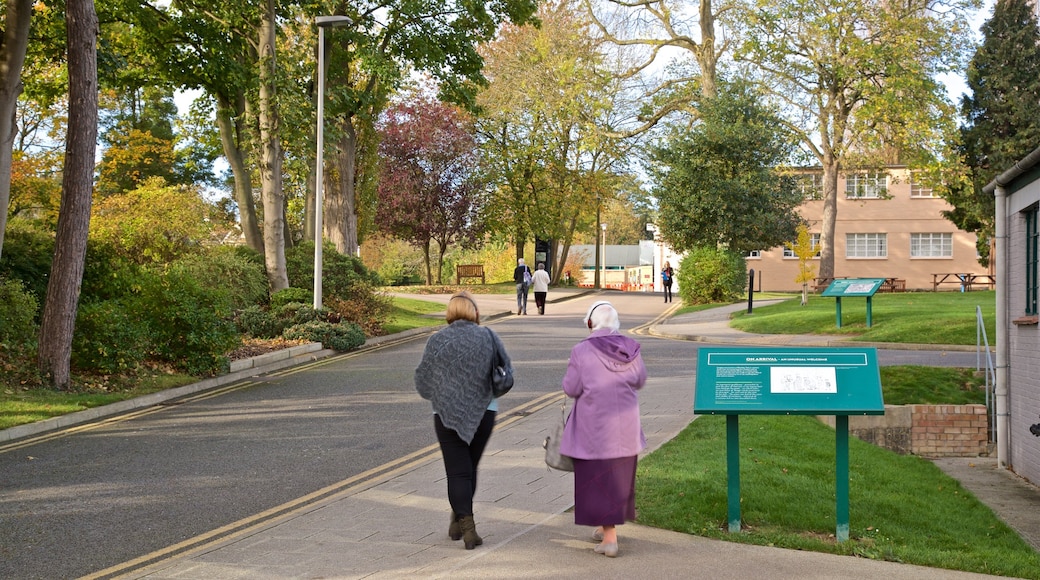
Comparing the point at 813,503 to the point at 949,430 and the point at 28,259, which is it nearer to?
the point at 949,430

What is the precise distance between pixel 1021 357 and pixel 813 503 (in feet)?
21.8

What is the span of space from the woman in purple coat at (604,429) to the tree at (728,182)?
92.4 feet

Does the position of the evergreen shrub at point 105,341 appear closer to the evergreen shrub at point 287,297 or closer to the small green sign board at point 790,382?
the evergreen shrub at point 287,297

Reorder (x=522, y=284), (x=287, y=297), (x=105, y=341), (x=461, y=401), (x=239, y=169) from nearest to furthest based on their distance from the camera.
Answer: (x=461, y=401) → (x=105, y=341) → (x=287, y=297) → (x=239, y=169) → (x=522, y=284)

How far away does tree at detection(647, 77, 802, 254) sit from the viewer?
111ft

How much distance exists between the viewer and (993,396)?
15039 millimetres

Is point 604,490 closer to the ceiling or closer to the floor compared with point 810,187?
closer to the floor

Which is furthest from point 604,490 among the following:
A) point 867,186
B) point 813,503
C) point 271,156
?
point 867,186

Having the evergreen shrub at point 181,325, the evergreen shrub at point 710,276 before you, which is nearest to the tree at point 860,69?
the evergreen shrub at point 710,276

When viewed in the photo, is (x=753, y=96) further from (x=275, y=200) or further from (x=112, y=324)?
(x=112, y=324)

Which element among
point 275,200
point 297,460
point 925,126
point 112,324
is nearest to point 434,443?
point 297,460

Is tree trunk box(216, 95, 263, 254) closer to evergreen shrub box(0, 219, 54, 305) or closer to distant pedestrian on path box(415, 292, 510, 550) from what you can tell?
evergreen shrub box(0, 219, 54, 305)

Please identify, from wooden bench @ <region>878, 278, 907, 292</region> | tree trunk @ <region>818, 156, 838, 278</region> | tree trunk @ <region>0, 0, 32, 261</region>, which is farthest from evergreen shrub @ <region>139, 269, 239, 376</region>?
wooden bench @ <region>878, 278, 907, 292</region>

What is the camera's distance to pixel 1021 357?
504 inches
